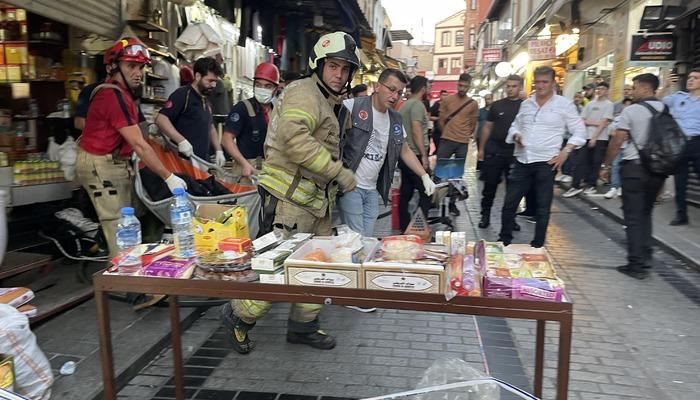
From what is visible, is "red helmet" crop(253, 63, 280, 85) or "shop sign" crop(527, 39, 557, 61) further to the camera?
"shop sign" crop(527, 39, 557, 61)

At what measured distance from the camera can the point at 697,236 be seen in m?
6.80

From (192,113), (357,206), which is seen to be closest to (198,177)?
(192,113)

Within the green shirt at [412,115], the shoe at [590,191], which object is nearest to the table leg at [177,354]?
the green shirt at [412,115]

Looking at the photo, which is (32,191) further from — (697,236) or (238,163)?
(697,236)

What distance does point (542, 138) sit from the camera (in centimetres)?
552

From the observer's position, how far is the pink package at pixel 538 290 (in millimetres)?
1968

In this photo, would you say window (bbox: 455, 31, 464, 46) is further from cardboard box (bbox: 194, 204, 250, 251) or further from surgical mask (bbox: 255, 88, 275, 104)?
cardboard box (bbox: 194, 204, 250, 251)

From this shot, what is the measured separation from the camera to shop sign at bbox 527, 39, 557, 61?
52.4 feet

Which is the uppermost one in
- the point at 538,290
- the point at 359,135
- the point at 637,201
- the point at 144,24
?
the point at 144,24

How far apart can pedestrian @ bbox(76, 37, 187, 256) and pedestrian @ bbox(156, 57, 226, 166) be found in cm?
56

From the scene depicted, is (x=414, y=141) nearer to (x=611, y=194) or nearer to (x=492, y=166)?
(x=492, y=166)

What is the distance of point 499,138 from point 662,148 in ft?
7.95

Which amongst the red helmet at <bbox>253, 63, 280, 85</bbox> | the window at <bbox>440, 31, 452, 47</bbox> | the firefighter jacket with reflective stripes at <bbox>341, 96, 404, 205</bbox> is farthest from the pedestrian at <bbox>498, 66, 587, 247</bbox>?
the window at <bbox>440, 31, 452, 47</bbox>

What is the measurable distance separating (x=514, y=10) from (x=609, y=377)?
25.0 m
